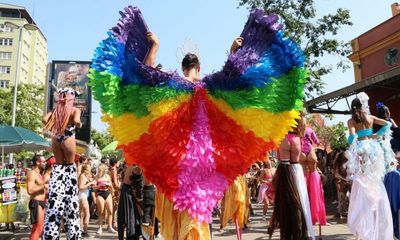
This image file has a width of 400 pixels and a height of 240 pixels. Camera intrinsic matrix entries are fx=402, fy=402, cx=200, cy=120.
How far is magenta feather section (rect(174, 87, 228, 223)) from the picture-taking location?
301cm

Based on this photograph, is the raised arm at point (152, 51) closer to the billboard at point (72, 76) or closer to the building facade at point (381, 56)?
the building facade at point (381, 56)

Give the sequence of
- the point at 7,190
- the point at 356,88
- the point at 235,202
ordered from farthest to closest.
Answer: the point at 356,88
the point at 7,190
the point at 235,202

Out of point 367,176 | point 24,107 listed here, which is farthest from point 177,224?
point 24,107

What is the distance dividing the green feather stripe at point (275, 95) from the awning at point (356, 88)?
1034cm

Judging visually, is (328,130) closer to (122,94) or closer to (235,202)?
(235,202)

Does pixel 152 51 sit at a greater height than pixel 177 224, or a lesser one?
greater

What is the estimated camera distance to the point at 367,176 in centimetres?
517

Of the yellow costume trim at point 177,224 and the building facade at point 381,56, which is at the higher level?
the building facade at point 381,56

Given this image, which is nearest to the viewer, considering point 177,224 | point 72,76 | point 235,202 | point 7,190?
point 177,224

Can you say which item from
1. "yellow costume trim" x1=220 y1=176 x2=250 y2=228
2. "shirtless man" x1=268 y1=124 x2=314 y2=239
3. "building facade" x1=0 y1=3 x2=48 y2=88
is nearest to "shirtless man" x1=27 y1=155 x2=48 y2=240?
"yellow costume trim" x1=220 y1=176 x2=250 y2=228

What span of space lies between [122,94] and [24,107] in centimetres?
3802

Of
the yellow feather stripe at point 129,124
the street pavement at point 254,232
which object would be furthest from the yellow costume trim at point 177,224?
the street pavement at point 254,232

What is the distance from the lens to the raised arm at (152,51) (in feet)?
10.7

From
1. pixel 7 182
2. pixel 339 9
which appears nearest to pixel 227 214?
pixel 7 182
